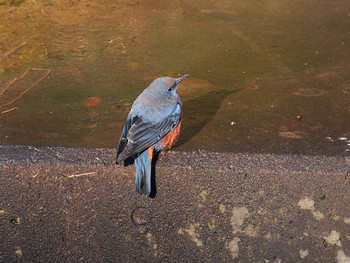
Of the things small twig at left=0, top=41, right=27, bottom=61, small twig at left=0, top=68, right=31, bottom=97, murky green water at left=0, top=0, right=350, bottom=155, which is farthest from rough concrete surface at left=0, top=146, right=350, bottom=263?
small twig at left=0, top=41, right=27, bottom=61

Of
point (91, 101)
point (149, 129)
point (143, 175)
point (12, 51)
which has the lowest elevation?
point (12, 51)

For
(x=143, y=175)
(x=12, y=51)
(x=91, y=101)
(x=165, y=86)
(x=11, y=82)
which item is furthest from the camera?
(x=12, y=51)

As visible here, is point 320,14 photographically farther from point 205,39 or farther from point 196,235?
point 196,235

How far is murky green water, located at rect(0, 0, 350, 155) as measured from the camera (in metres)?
4.19

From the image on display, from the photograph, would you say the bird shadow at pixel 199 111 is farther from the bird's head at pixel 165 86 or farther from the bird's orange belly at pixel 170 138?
the bird's head at pixel 165 86

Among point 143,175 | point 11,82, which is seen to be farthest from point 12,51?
point 143,175

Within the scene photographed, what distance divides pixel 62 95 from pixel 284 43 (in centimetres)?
242

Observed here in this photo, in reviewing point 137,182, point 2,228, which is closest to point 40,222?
point 2,228

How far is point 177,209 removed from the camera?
12.0 feet

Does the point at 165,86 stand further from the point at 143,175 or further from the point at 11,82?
the point at 11,82

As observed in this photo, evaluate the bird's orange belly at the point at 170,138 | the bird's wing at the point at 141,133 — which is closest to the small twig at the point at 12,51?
the bird's wing at the point at 141,133

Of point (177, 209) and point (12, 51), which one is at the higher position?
point (177, 209)

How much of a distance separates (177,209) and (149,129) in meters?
0.54

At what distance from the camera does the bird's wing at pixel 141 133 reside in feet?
11.5
